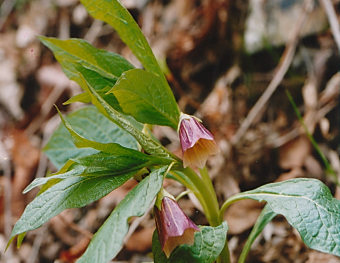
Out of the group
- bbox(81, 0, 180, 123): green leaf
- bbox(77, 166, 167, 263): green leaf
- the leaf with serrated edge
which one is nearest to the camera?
bbox(77, 166, 167, 263): green leaf

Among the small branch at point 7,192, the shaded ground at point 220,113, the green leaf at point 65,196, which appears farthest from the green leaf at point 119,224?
the small branch at point 7,192

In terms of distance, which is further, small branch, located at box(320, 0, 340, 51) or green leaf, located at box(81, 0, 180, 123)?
small branch, located at box(320, 0, 340, 51)

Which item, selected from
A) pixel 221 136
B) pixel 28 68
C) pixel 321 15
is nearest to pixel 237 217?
pixel 221 136

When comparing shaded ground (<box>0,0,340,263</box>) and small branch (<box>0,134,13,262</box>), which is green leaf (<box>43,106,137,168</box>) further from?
small branch (<box>0,134,13,262</box>)

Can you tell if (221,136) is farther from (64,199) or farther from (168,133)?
(64,199)

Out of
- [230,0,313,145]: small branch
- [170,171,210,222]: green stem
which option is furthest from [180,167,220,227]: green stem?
[230,0,313,145]: small branch

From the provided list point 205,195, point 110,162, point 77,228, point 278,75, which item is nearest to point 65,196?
point 110,162

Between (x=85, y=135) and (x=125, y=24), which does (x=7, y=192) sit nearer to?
(x=85, y=135)
